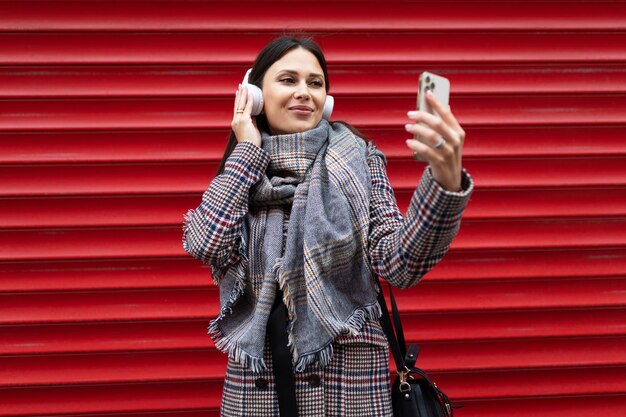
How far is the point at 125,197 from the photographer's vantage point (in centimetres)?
318

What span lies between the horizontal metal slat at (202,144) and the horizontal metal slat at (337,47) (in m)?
0.37

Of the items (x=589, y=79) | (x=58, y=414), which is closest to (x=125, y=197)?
(x=58, y=414)

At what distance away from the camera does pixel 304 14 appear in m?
3.22

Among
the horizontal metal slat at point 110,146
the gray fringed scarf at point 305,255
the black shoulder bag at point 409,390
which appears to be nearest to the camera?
the gray fringed scarf at point 305,255

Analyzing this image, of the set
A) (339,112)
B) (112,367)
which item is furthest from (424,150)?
(112,367)

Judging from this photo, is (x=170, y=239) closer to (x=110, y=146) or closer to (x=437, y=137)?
(x=110, y=146)

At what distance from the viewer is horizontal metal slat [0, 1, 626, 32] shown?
10.3 ft

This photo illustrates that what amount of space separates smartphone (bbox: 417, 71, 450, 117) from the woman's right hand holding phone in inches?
28.7

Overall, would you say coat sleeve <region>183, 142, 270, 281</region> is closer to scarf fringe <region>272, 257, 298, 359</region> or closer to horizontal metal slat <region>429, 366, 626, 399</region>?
scarf fringe <region>272, 257, 298, 359</region>

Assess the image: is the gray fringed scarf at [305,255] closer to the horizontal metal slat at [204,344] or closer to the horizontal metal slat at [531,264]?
the horizontal metal slat at [204,344]

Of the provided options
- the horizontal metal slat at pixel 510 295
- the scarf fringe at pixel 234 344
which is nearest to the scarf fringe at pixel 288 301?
the scarf fringe at pixel 234 344

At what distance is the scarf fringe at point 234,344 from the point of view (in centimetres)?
191

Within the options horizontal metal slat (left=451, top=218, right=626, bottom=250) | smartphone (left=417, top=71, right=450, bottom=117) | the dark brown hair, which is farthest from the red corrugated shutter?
smartphone (left=417, top=71, right=450, bottom=117)

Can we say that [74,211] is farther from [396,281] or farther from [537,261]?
[537,261]
